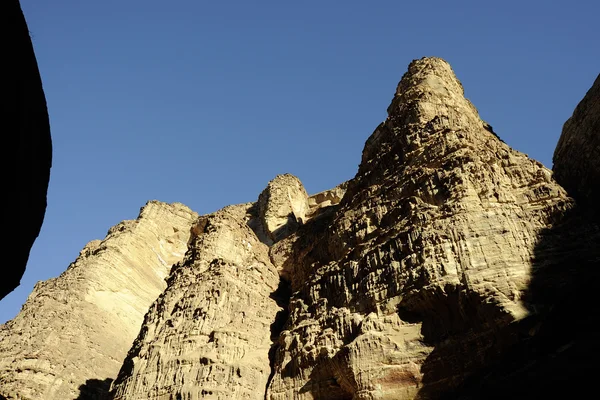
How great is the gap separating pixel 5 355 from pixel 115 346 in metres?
7.55

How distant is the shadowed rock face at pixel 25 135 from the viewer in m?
7.29

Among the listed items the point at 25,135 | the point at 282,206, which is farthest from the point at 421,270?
the point at 282,206

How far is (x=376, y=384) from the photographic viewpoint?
906 inches

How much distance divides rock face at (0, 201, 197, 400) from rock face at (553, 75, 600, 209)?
109 ft

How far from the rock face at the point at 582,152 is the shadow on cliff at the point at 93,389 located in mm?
32494

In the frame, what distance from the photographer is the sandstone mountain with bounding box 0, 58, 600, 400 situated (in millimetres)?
21750

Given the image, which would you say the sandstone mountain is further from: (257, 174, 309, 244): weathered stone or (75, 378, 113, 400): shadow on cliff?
(257, 174, 309, 244): weathered stone

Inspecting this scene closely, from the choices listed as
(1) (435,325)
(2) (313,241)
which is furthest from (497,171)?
(2) (313,241)

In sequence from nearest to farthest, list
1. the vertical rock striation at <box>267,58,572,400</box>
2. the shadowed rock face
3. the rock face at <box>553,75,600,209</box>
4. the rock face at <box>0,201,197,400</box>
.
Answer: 1. the shadowed rock face
2. the vertical rock striation at <box>267,58,572,400</box>
3. the rock face at <box>553,75,600,209</box>
4. the rock face at <box>0,201,197,400</box>

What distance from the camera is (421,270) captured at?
2527 centimetres

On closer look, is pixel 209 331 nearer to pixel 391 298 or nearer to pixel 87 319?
pixel 391 298

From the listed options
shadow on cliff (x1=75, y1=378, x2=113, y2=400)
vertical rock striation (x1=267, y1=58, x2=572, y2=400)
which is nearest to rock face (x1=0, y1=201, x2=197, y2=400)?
shadow on cliff (x1=75, y1=378, x2=113, y2=400)

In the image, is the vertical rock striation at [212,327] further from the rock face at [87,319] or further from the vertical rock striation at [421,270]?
the rock face at [87,319]

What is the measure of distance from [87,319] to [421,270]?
28.6 m
